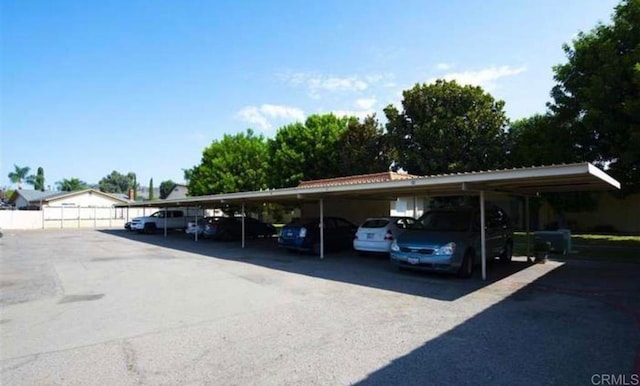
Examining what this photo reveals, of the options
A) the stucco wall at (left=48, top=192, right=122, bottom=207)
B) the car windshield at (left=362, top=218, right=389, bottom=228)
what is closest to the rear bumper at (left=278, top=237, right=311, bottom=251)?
the car windshield at (left=362, top=218, right=389, bottom=228)

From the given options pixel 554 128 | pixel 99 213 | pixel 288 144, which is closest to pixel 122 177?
pixel 99 213

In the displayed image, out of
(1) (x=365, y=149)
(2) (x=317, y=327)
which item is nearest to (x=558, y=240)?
(2) (x=317, y=327)

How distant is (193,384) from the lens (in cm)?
394

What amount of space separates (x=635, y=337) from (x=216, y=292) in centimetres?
673

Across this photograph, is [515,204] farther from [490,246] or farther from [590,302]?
[590,302]

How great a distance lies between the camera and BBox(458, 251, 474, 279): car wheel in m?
9.36

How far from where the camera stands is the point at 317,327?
5.75 meters

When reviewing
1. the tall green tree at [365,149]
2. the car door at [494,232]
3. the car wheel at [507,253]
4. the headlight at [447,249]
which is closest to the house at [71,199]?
the tall green tree at [365,149]

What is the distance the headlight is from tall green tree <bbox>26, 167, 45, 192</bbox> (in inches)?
3545

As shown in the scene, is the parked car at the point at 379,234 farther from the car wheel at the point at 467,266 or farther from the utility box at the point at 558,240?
the utility box at the point at 558,240

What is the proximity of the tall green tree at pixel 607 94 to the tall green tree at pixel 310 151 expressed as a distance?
1496 cm

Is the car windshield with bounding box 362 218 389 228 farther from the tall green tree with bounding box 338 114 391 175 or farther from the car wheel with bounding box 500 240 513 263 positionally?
the tall green tree with bounding box 338 114 391 175

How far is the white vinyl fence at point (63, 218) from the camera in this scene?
33750 mm

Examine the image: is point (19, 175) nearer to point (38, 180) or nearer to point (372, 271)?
point (38, 180)
